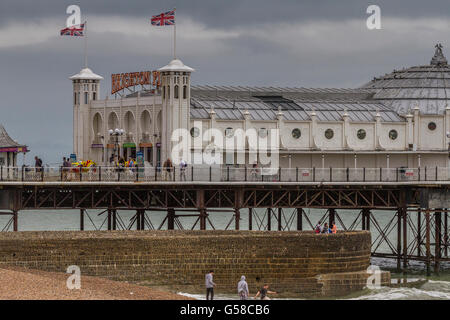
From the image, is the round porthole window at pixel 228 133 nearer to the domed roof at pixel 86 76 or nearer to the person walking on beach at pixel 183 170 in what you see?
the person walking on beach at pixel 183 170

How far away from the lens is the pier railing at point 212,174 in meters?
70.8

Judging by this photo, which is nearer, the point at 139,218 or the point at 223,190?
the point at 223,190

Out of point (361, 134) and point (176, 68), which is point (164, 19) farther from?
point (361, 134)

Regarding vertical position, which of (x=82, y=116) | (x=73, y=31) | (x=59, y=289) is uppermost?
(x=73, y=31)

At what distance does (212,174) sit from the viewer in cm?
7350

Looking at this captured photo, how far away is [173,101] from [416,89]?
2238cm

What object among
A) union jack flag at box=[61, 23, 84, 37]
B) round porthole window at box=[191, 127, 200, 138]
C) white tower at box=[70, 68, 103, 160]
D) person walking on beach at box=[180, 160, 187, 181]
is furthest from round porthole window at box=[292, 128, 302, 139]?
union jack flag at box=[61, 23, 84, 37]

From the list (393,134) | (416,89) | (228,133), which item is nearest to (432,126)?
(393,134)

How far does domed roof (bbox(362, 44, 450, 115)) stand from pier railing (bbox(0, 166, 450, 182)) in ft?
38.5

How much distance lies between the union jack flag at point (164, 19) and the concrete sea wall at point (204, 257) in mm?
19096

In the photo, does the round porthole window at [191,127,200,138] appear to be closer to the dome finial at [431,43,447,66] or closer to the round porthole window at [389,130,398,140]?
the round porthole window at [389,130,398,140]

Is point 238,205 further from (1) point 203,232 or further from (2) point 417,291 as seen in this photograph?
(2) point 417,291

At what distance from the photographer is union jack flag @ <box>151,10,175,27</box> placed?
79.9m

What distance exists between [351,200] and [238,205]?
7540mm
